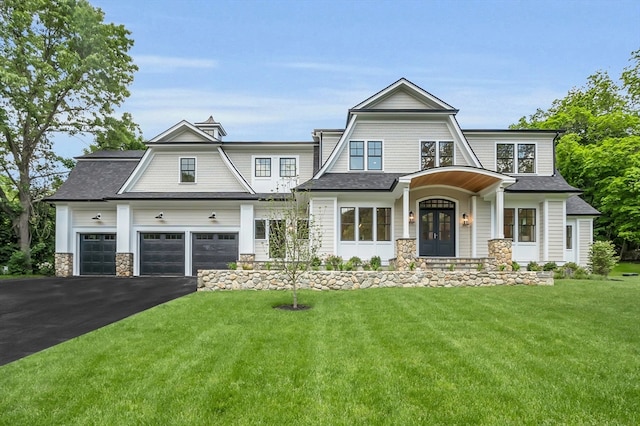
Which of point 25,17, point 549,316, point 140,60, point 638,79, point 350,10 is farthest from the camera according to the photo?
point 140,60

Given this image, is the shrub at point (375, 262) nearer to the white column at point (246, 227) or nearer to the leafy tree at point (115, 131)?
the white column at point (246, 227)

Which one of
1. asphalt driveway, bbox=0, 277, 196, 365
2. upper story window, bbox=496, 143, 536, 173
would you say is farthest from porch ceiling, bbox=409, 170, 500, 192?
asphalt driveway, bbox=0, 277, 196, 365

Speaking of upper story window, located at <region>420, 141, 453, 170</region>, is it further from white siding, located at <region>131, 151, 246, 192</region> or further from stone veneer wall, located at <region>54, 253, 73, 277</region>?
stone veneer wall, located at <region>54, 253, 73, 277</region>

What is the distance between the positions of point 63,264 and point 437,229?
16.9 metres

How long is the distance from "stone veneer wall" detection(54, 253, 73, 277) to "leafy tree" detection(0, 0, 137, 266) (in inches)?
137

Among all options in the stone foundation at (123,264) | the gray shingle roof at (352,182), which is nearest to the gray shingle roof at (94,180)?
the stone foundation at (123,264)

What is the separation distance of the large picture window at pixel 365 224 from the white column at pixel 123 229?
31.2 feet

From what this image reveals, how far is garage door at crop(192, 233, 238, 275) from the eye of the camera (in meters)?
17.6

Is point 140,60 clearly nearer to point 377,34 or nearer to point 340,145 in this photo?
point 377,34

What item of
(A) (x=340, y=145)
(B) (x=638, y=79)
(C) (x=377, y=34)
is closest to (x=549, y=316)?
(B) (x=638, y=79)

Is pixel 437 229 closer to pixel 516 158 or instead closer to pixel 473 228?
pixel 473 228

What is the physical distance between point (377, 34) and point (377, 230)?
37.2 feet

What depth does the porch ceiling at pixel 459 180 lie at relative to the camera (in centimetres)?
1397

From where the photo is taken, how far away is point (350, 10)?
18.2 meters
